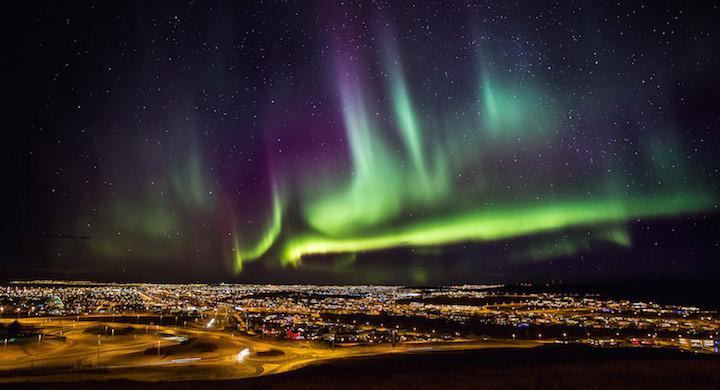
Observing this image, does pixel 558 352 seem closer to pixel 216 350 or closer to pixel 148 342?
pixel 216 350

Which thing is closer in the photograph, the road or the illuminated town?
the road

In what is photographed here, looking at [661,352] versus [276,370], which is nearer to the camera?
[276,370]

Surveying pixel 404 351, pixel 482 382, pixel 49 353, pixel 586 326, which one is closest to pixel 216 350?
pixel 49 353

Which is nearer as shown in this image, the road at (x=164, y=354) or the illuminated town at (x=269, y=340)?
the road at (x=164, y=354)

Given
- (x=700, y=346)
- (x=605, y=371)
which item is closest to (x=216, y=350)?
(x=605, y=371)

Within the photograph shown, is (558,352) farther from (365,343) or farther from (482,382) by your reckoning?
(482,382)

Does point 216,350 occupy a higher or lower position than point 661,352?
higher

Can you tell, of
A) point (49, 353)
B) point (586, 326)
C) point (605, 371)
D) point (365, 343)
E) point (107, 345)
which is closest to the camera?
point (605, 371)

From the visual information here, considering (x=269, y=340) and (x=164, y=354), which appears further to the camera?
(x=269, y=340)

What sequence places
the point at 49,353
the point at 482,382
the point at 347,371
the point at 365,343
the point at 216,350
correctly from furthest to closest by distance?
1. the point at 365,343
2. the point at 216,350
3. the point at 49,353
4. the point at 347,371
5. the point at 482,382
